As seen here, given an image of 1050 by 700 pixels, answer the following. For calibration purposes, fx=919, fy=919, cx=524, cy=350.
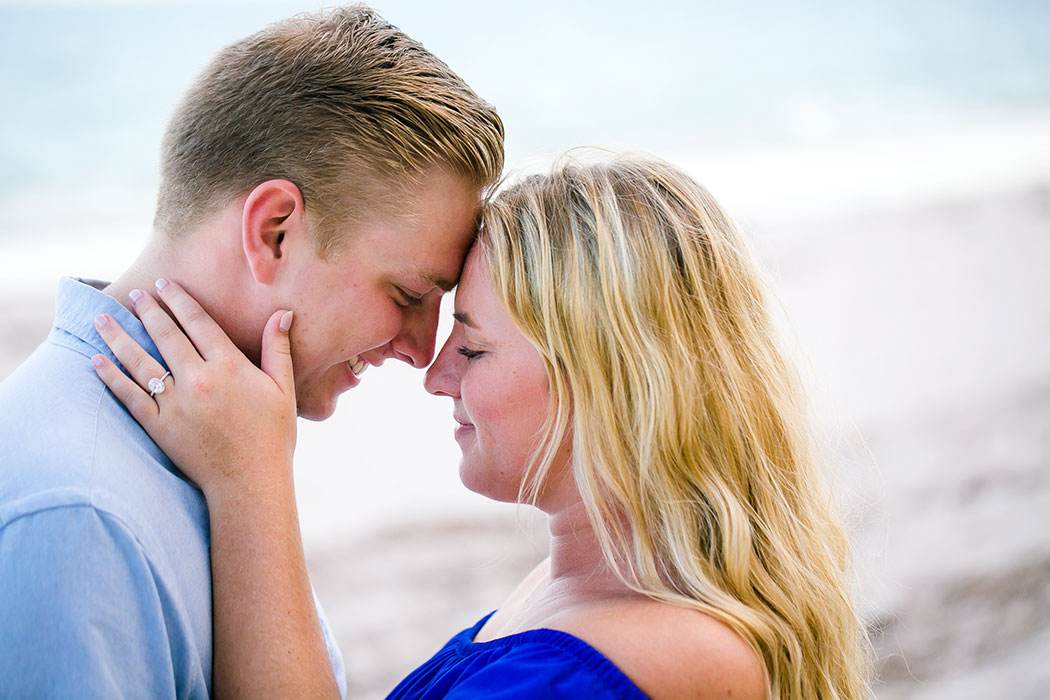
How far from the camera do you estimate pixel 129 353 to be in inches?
70.2

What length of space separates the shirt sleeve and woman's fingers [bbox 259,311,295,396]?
523mm

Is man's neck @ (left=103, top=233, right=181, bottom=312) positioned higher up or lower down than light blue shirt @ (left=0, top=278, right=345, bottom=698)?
higher up

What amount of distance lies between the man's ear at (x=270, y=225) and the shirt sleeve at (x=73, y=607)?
627 mm

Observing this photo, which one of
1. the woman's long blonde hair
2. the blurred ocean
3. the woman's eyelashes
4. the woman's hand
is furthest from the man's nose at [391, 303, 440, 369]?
the blurred ocean

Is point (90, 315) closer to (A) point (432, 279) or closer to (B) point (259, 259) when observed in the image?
(B) point (259, 259)

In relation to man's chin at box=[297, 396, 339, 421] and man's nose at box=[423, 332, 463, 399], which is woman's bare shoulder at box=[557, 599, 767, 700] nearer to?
man's nose at box=[423, 332, 463, 399]

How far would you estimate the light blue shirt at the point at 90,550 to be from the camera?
138cm

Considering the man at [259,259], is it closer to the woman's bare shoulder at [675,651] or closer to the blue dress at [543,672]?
the blue dress at [543,672]

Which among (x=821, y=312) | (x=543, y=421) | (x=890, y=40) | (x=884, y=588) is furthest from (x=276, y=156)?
(x=890, y=40)

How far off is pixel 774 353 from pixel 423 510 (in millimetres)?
4607

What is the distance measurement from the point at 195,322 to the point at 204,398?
0.59 ft

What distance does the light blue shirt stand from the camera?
1382mm

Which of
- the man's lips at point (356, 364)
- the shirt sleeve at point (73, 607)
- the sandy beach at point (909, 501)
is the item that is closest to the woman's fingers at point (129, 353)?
the shirt sleeve at point (73, 607)

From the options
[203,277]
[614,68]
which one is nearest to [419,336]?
[203,277]
